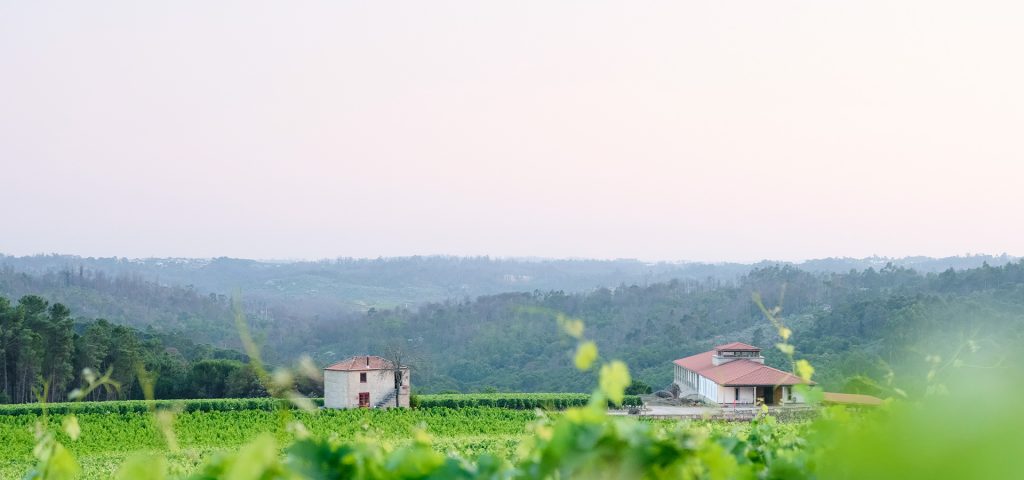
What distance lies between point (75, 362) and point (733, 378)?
29.2 metres

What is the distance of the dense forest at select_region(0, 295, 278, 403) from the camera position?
3976 cm

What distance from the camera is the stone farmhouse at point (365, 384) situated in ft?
113

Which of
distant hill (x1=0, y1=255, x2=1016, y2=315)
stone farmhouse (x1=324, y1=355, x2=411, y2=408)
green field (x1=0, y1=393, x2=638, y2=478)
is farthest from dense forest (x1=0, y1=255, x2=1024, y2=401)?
distant hill (x1=0, y1=255, x2=1016, y2=315)

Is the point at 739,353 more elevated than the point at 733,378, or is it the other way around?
the point at 739,353

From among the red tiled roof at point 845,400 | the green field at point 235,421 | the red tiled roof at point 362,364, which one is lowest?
the green field at point 235,421

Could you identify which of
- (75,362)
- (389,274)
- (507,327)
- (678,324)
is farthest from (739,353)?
(389,274)

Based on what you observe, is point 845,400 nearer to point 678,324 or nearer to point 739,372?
point 739,372

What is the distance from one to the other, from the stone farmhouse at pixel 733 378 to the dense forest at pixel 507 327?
322 cm

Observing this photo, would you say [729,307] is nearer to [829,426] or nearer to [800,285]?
[800,285]

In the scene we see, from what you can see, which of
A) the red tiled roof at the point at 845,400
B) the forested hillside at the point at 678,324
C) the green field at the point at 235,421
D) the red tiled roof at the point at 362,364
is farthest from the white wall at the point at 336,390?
the red tiled roof at the point at 845,400

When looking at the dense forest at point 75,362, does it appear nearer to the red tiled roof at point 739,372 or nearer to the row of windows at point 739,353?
the red tiled roof at point 739,372

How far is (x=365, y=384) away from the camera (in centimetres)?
3472

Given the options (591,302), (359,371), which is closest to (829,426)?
(359,371)

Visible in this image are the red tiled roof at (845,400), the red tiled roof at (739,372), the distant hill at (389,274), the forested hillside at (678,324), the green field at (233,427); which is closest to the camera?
the red tiled roof at (845,400)
